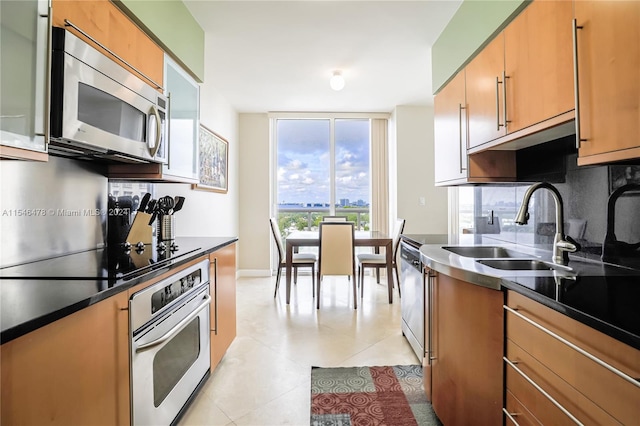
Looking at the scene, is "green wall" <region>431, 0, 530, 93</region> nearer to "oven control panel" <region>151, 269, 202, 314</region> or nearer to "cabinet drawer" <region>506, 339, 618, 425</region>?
"cabinet drawer" <region>506, 339, 618, 425</region>

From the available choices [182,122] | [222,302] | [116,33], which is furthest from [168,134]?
[222,302]

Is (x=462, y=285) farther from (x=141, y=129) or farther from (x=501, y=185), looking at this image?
(x=141, y=129)

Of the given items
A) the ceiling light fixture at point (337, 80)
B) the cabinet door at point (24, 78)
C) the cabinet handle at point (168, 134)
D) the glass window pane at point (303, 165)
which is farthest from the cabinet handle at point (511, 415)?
the glass window pane at point (303, 165)

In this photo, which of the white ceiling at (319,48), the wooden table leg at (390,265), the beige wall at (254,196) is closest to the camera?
the white ceiling at (319,48)

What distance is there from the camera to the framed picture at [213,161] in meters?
3.48

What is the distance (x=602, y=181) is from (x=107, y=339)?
2.09m

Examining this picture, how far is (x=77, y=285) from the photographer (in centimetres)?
104

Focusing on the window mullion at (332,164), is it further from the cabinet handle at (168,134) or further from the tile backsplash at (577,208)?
the cabinet handle at (168,134)

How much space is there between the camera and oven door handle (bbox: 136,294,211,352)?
4.12ft

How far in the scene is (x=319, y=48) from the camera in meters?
2.95

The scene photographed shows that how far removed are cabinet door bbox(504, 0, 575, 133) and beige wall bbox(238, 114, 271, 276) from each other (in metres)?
3.94

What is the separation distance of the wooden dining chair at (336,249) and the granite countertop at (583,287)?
201cm

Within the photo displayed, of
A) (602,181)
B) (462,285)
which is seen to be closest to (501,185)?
(602,181)

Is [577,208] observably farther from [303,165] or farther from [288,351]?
[303,165]
